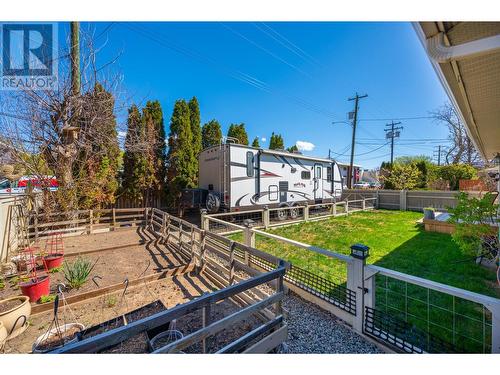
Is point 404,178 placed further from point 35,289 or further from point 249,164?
point 35,289

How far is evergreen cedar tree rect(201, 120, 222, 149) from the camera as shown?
1481 cm

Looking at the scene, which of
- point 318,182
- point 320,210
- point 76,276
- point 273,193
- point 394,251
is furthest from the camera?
point 320,210

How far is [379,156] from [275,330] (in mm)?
35593

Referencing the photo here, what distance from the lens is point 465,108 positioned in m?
2.80

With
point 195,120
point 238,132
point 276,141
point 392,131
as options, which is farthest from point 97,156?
point 392,131

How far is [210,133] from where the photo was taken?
1486 cm

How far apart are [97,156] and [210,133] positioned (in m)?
7.51

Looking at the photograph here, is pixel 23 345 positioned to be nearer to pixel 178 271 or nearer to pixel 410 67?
pixel 178 271

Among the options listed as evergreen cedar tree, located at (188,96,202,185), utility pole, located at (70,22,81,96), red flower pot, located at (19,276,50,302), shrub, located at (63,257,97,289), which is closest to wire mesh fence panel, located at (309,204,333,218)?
evergreen cedar tree, located at (188,96,202,185)

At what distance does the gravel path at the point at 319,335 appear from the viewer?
2.43 metres

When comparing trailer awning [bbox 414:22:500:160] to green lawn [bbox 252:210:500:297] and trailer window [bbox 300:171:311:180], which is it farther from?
trailer window [bbox 300:171:311:180]

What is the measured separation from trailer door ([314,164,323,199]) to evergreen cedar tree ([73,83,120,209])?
30.4ft

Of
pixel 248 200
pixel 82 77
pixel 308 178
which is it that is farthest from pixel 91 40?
pixel 308 178

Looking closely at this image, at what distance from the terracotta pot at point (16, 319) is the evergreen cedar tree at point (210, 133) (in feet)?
41.5
